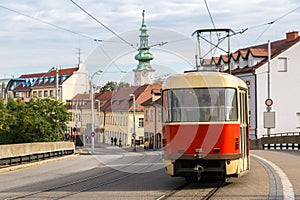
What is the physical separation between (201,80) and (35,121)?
27.1 metres

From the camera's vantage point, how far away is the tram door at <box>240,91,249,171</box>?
15.0 meters

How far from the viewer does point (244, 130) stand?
1549 centimetres

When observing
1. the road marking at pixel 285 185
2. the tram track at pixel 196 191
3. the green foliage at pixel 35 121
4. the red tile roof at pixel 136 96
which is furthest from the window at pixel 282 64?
the tram track at pixel 196 191

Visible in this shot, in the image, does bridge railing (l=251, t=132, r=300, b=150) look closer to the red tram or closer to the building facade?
the red tram

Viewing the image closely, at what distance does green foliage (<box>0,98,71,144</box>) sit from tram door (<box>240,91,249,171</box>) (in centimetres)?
2568

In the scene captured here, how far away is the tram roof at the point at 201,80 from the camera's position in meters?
14.6

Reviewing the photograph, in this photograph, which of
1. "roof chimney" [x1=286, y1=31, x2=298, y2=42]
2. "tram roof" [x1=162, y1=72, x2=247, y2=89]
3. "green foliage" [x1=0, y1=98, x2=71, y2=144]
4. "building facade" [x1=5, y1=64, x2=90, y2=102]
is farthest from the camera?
"building facade" [x1=5, y1=64, x2=90, y2=102]

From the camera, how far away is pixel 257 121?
188ft

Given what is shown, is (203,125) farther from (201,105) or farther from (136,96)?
(136,96)

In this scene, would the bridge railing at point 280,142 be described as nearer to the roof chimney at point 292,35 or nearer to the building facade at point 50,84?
the roof chimney at point 292,35

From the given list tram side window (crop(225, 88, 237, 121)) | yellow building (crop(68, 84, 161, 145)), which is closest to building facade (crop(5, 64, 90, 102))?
yellow building (crop(68, 84, 161, 145))

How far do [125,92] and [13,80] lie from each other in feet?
189

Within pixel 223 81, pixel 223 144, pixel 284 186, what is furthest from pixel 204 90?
pixel 284 186

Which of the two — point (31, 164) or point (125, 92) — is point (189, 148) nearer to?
point (31, 164)
